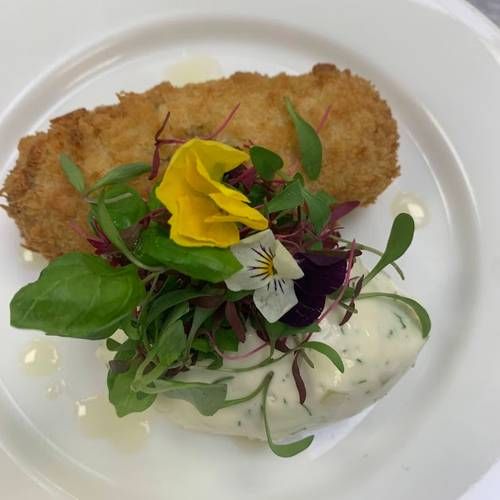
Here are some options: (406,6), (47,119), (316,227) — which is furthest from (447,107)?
(47,119)

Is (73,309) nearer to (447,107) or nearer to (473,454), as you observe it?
(473,454)

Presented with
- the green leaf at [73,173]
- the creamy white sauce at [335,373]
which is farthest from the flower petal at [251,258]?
the green leaf at [73,173]

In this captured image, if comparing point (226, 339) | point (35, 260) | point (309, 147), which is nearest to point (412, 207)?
point (309, 147)

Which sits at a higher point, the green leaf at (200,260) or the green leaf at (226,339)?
the green leaf at (200,260)

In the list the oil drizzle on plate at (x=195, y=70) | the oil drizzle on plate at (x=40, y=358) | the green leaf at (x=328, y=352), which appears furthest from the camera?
the oil drizzle on plate at (x=195, y=70)

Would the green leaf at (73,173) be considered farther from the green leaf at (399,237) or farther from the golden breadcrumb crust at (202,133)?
the green leaf at (399,237)

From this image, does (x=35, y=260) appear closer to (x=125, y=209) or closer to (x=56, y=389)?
(x=56, y=389)

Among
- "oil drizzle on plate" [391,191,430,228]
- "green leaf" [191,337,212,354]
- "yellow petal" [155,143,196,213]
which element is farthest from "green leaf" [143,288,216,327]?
"oil drizzle on plate" [391,191,430,228]
